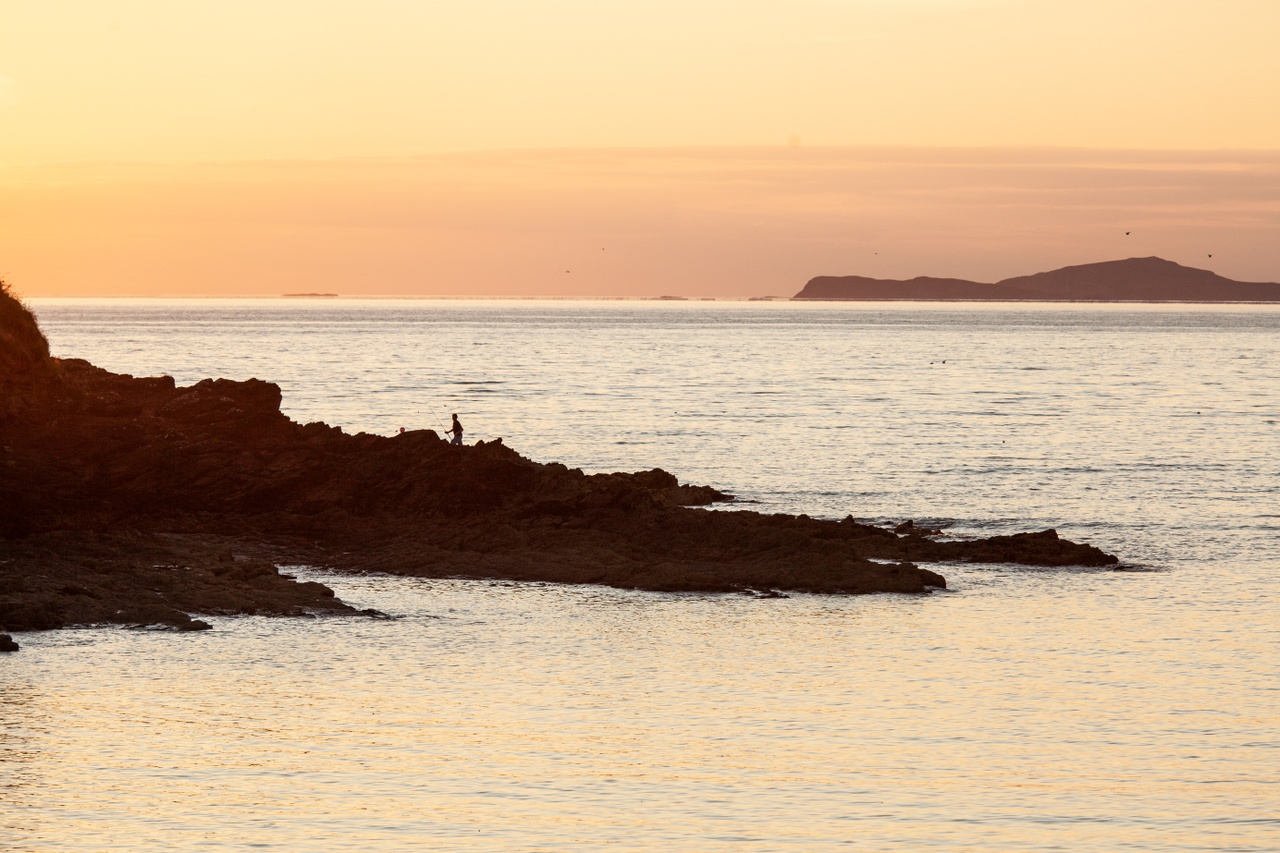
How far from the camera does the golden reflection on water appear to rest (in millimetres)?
16828

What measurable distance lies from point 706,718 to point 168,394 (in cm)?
2530

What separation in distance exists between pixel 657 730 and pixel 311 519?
1726 cm

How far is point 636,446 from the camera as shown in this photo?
6550 centimetres

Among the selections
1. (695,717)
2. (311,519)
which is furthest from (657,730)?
(311,519)

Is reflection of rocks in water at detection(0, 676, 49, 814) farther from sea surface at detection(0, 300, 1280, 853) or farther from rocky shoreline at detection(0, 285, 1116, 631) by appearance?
rocky shoreline at detection(0, 285, 1116, 631)

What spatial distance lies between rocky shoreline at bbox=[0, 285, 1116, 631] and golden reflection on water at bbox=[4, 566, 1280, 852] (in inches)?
93.2

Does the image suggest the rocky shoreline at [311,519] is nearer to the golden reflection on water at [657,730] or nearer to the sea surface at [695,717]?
the sea surface at [695,717]

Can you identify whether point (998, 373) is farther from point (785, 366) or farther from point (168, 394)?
point (168, 394)

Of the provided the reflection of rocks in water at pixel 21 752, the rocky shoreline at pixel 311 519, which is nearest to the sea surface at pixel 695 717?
the reflection of rocks in water at pixel 21 752

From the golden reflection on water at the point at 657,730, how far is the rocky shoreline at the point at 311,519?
7.77ft

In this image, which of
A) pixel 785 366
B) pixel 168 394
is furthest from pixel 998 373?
pixel 168 394

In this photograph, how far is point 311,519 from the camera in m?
36.0

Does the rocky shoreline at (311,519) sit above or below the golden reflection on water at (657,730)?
above

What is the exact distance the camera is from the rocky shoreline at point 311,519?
3081cm
